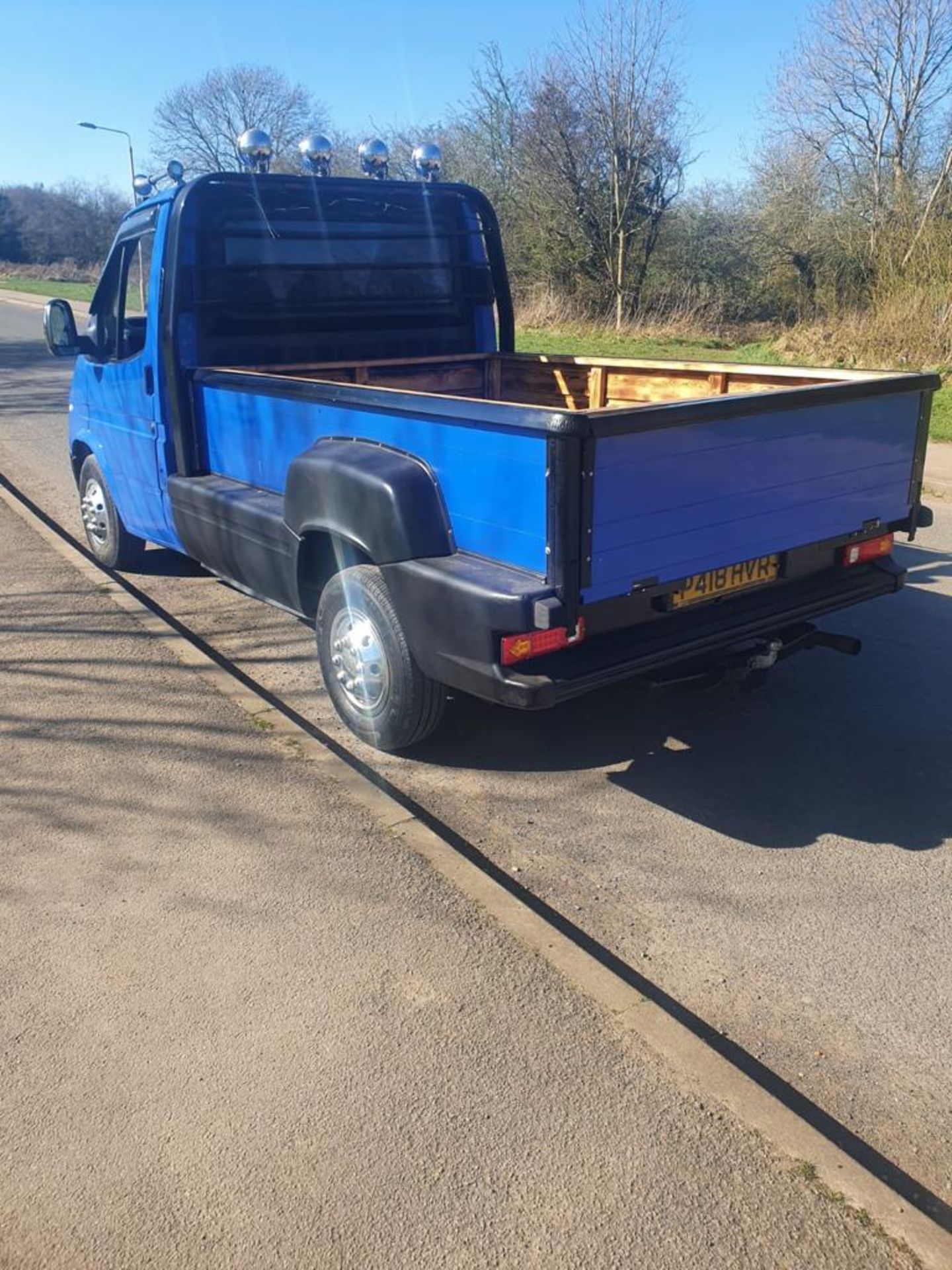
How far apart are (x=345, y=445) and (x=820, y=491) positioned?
6.37 ft

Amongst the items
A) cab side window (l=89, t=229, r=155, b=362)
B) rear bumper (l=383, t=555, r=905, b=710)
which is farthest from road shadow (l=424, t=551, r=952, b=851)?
cab side window (l=89, t=229, r=155, b=362)

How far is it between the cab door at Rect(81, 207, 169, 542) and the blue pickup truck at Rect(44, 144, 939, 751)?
2 cm

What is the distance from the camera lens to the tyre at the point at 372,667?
426 cm

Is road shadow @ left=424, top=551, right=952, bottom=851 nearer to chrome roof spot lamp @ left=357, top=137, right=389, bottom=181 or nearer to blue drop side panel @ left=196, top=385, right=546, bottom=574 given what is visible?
blue drop side panel @ left=196, top=385, right=546, bottom=574

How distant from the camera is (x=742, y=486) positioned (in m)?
3.96

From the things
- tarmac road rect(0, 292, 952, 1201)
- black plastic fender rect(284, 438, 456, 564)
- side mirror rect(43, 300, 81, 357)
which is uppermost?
side mirror rect(43, 300, 81, 357)

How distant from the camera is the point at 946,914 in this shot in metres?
3.41

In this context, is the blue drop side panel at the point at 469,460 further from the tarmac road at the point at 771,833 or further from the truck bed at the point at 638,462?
the tarmac road at the point at 771,833

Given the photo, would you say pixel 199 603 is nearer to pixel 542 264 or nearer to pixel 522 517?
pixel 522 517

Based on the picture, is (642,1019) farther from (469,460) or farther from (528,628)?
(469,460)

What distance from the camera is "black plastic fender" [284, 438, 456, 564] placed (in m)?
3.95

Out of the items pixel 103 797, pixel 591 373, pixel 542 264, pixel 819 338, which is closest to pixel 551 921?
pixel 103 797

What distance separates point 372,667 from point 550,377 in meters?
2.91

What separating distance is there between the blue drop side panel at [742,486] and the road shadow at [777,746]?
3.00 feet
